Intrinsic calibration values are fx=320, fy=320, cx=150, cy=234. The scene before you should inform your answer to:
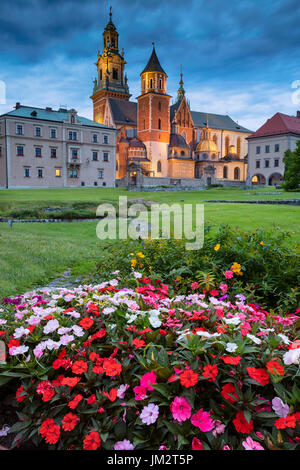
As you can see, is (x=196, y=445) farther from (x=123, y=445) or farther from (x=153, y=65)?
(x=153, y=65)

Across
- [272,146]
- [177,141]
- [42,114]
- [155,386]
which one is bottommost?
[155,386]

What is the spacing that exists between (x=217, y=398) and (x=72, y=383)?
776mm

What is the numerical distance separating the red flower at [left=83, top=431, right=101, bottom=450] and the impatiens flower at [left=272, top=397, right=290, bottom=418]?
838 mm

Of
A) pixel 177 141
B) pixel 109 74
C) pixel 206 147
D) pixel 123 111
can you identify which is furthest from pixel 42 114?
pixel 206 147

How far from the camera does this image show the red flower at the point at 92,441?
1477mm

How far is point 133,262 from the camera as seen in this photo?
421cm

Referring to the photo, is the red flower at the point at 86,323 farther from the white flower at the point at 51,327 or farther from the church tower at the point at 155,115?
the church tower at the point at 155,115

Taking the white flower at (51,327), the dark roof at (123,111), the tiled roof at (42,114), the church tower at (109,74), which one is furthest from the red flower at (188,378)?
the church tower at (109,74)

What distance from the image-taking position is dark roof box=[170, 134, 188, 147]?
60.7 meters

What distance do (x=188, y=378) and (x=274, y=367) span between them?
0.45m

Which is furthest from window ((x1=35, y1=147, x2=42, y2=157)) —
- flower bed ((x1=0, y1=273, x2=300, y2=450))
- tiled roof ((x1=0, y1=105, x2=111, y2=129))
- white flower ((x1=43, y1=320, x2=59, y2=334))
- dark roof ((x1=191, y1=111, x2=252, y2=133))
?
white flower ((x1=43, y1=320, x2=59, y2=334))

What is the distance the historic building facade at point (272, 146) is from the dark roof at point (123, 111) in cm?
2371

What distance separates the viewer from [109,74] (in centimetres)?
7075
